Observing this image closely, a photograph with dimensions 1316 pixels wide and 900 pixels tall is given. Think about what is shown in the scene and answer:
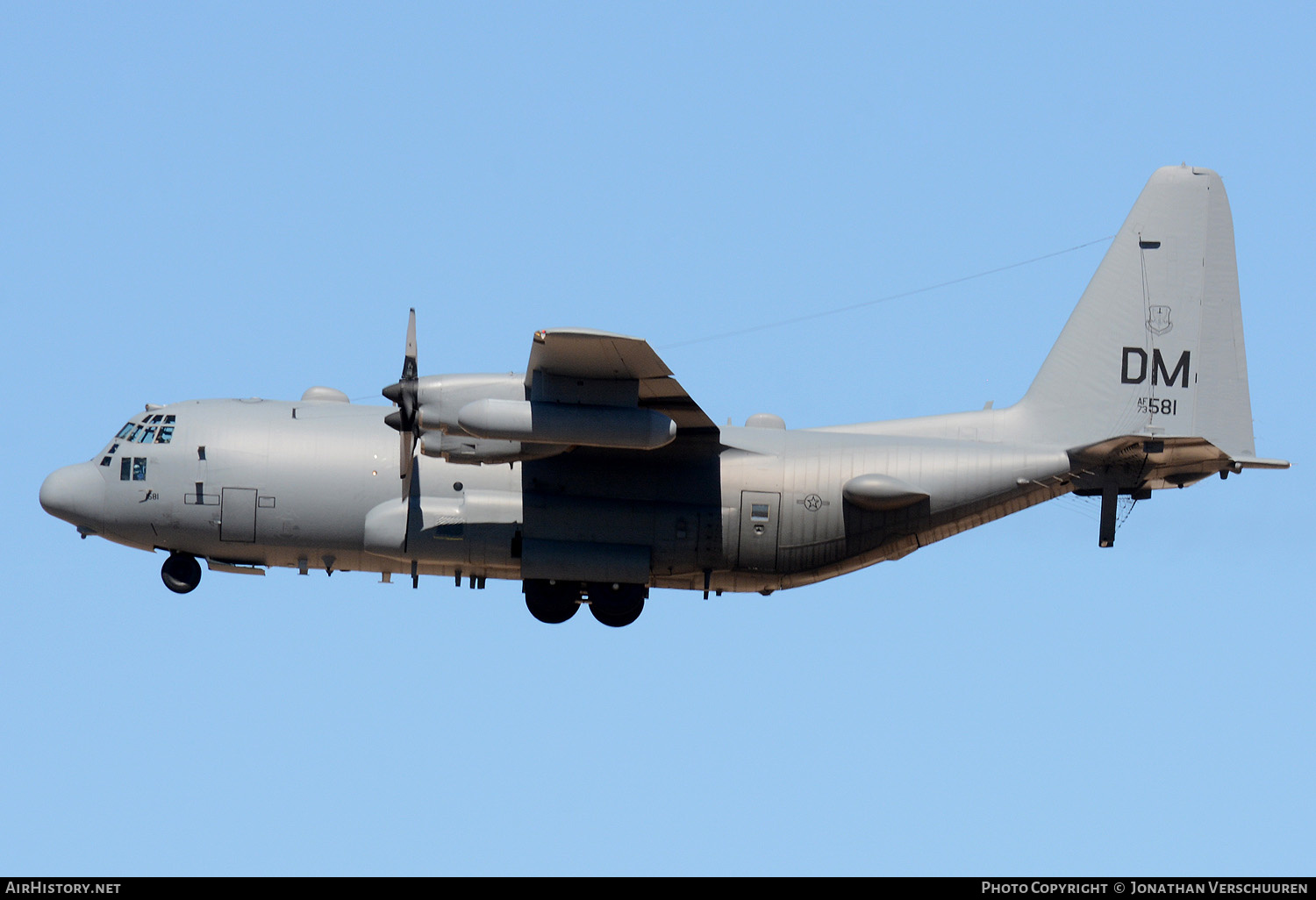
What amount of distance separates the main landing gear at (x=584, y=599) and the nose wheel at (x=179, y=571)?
453 cm

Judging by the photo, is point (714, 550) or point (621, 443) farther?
point (714, 550)

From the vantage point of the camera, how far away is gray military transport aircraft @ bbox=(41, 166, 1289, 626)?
74.9 ft

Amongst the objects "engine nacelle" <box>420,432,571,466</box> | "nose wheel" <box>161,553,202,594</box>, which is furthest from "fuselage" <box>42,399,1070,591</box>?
"engine nacelle" <box>420,432,571,466</box>

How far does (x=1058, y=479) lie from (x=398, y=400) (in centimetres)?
895

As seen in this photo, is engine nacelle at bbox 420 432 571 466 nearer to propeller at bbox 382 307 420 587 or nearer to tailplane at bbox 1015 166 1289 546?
propeller at bbox 382 307 420 587

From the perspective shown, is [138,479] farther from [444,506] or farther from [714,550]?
Result: [714,550]

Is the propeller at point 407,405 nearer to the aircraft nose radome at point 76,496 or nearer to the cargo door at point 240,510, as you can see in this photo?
the cargo door at point 240,510

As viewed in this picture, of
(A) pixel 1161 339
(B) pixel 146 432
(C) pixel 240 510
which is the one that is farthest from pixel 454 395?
(A) pixel 1161 339

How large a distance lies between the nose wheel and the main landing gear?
4.53 metres

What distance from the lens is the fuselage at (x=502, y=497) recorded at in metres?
22.8

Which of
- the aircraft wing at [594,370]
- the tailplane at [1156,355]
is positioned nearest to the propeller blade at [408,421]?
the aircraft wing at [594,370]

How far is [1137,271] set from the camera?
81.4 feet

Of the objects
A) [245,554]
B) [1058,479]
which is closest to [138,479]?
[245,554]

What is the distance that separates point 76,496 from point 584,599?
697cm
